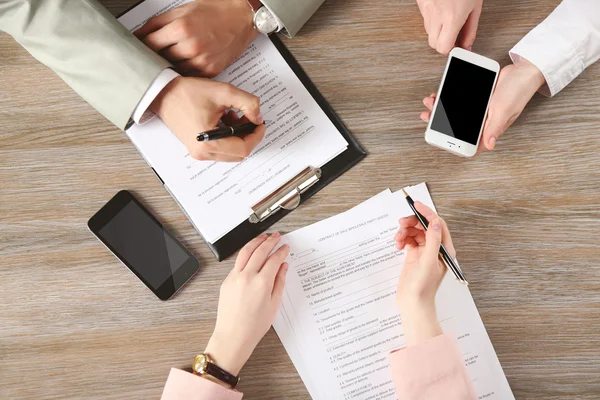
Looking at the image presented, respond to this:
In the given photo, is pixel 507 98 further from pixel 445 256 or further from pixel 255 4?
pixel 255 4

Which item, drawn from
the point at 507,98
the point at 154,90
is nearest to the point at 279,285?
the point at 154,90

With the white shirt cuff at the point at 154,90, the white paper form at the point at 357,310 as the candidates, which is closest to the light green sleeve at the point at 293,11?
the white shirt cuff at the point at 154,90

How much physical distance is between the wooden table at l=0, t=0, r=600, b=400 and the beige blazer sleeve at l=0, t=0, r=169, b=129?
0.27 ft

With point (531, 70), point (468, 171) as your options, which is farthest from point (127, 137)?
point (531, 70)

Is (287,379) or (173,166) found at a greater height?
(173,166)

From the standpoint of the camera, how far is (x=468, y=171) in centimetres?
98

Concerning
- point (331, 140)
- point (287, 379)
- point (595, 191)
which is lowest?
point (595, 191)

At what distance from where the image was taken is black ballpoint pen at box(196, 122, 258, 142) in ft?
2.87

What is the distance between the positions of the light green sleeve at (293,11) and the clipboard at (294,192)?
11 centimetres

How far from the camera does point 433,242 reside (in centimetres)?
88

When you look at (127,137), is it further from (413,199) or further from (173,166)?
(413,199)

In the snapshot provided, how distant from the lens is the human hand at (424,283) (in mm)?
889

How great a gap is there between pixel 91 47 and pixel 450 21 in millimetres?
644

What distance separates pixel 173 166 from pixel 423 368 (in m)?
0.57
